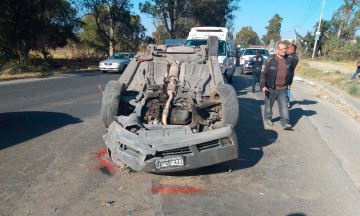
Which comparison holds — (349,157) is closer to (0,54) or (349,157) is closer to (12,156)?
(12,156)

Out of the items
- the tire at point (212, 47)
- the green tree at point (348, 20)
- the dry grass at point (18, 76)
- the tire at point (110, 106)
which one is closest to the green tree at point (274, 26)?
the green tree at point (348, 20)

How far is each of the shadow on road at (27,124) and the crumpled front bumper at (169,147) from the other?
8.57 ft

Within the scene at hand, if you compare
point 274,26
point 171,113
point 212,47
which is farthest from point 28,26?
point 274,26

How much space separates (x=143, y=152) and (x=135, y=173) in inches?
28.7

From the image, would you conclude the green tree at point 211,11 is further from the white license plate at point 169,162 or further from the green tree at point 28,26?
the white license plate at point 169,162

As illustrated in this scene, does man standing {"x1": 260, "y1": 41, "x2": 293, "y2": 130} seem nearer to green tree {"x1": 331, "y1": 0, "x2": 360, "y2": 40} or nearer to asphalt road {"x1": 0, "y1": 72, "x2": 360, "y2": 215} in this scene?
asphalt road {"x1": 0, "y1": 72, "x2": 360, "y2": 215}

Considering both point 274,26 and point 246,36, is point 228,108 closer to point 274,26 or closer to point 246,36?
point 274,26

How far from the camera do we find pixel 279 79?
299 inches

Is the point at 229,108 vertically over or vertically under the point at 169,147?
over

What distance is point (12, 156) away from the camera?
17.7 ft

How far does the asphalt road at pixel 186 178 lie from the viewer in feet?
12.8

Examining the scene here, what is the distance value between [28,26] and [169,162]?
21.3 m

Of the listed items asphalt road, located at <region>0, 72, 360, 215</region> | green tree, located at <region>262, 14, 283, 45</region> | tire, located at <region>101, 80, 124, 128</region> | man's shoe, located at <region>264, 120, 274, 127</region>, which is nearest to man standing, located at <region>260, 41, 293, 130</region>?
man's shoe, located at <region>264, 120, 274, 127</region>

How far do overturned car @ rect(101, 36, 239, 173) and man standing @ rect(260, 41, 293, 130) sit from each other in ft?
4.09
